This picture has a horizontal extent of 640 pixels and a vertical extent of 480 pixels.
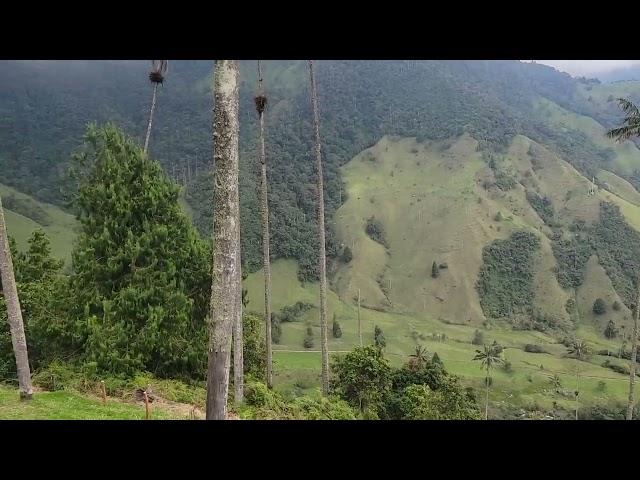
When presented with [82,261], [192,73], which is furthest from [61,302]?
[192,73]

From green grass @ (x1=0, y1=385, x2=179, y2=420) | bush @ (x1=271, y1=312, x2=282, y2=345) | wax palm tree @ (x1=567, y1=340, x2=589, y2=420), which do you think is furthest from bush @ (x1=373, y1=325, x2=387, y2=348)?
green grass @ (x1=0, y1=385, x2=179, y2=420)

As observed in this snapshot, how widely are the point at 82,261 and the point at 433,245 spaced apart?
270 feet

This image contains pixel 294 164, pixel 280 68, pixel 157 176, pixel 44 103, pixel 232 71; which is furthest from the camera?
pixel 280 68

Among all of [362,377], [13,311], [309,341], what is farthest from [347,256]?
[13,311]

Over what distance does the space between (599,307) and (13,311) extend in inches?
3218

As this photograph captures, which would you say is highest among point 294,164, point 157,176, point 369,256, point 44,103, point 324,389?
point 44,103

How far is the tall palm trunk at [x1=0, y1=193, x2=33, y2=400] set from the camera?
948 cm

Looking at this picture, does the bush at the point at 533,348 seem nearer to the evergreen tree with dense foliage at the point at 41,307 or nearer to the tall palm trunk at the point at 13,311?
the evergreen tree with dense foliage at the point at 41,307

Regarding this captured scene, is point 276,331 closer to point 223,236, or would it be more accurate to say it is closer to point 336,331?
point 336,331

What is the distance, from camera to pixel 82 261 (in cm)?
1445

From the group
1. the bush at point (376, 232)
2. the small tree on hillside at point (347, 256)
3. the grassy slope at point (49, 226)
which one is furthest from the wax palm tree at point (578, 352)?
the grassy slope at point (49, 226)

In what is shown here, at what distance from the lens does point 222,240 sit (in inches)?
223

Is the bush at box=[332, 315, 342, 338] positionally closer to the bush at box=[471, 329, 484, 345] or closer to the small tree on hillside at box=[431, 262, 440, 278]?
the bush at box=[471, 329, 484, 345]
